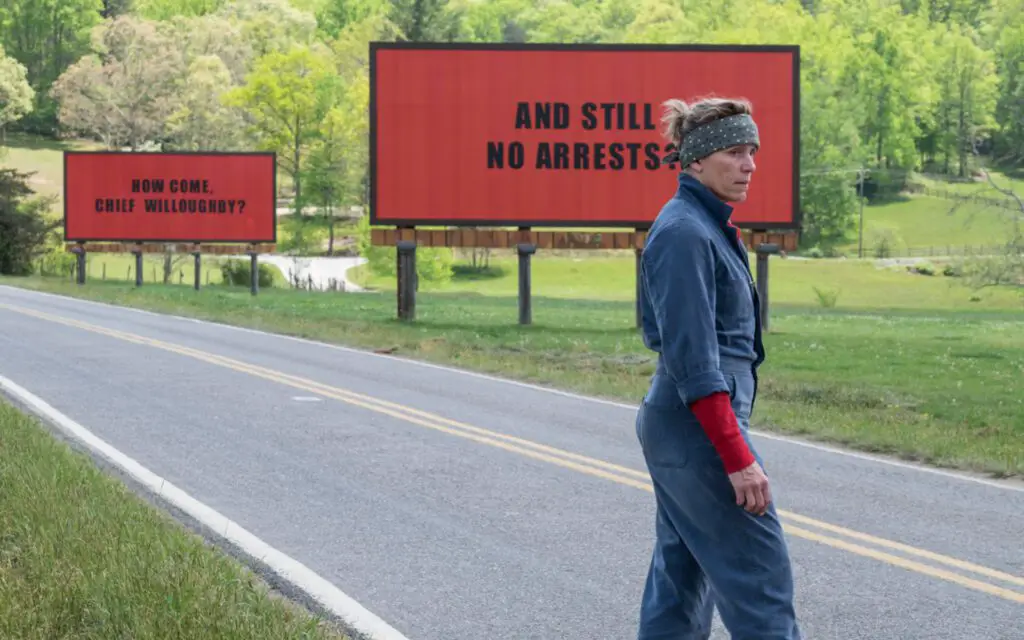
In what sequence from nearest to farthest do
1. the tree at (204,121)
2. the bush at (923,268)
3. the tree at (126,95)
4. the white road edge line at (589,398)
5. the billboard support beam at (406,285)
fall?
the white road edge line at (589,398)
the billboard support beam at (406,285)
the bush at (923,268)
the tree at (204,121)
the tree at (126,95)

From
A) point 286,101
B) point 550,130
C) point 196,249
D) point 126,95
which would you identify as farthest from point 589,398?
point 126,95

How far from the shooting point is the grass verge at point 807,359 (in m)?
14.1

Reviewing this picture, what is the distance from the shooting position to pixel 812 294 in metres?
75.0

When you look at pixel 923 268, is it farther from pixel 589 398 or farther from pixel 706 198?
pixel 706 198

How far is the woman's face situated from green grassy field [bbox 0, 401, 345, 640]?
2701mm

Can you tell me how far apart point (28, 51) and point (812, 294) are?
9679 cm

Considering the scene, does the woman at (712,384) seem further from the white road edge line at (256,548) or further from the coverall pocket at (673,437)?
the white road edge line at (256,548)

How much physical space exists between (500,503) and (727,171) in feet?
18.0

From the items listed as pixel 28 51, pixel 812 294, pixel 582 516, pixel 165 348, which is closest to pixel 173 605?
pixel 582 516

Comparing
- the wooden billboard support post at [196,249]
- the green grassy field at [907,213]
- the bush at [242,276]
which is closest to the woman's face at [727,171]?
the wooden billboard support post at [196,249]

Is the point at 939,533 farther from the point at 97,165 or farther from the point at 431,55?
the point at 97,165

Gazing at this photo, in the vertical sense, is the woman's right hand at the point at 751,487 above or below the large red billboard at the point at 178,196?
below

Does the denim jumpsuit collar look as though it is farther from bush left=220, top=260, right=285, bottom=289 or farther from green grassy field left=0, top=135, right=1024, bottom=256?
green grassy field left=0, top=135, right=1024, bottom=256

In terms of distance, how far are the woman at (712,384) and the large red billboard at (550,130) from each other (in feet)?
85.0
